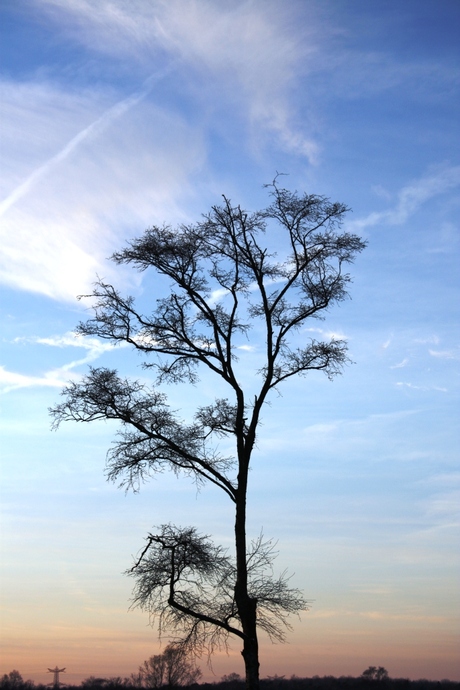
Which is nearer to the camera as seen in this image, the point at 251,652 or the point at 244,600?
the point at 251,652

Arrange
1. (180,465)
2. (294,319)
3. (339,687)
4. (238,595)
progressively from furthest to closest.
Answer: (339,687) → (294,319) → (180,465) → (238,595)

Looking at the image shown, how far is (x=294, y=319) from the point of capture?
20594 millimetres

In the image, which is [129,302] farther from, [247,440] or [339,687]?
[339,687]

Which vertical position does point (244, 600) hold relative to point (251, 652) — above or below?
above

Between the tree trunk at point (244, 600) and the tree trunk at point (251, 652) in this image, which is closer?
the tree trunk at point (251, 652)

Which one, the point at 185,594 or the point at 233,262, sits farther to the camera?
the point at 233,262

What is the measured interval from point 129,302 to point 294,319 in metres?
4.39

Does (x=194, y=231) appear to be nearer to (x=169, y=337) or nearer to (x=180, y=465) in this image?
(x=169, y=337)

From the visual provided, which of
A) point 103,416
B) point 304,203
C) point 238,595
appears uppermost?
point 304,203

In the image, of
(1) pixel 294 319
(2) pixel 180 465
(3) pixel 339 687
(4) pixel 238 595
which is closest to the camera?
(4) pixel 238 595

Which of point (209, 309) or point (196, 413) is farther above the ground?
point (209, 309)

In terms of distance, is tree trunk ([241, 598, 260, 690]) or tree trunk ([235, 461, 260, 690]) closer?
tree trunk ([241, 598, 260, 690])

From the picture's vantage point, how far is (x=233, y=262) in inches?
800

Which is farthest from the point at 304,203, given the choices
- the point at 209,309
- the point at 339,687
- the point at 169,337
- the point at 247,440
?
the point at 339,687
